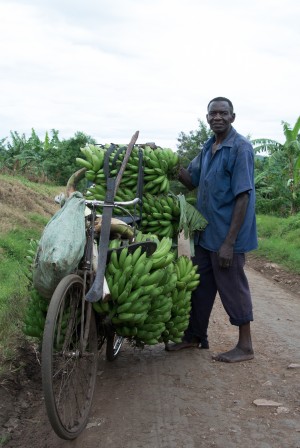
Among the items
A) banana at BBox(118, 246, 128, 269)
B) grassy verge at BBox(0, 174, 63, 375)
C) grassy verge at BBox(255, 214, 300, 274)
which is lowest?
grassy verge at BBox(255, 214, 300, 274)

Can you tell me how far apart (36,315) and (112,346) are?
0.95 meters

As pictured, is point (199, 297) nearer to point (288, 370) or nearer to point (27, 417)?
point (288, 370)

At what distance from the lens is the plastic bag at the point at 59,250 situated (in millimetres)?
3748

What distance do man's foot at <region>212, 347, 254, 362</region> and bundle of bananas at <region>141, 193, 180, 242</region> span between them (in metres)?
1.19

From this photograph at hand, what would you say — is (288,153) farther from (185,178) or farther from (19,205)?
(185,178)

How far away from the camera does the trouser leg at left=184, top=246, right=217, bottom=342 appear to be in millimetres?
5664

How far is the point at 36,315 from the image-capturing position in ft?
14.4

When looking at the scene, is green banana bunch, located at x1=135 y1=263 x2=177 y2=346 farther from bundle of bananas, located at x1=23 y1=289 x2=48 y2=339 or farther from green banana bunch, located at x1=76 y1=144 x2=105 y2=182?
green banana bunch, located at x1=76 y1=144 x2=105 y2=182

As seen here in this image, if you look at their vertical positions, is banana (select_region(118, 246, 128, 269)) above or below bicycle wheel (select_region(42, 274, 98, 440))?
Answer: above

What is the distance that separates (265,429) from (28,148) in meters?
25.8

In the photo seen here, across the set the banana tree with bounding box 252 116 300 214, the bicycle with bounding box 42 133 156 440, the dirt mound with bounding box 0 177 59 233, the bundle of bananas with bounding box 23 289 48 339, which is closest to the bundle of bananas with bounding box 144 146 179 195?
the bicycle with bounding box 42 133 156 440

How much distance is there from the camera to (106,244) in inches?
165

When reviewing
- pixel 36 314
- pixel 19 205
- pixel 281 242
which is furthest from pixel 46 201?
pixel 36 314

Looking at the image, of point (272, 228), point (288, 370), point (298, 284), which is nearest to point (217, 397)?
point (288, 370)
